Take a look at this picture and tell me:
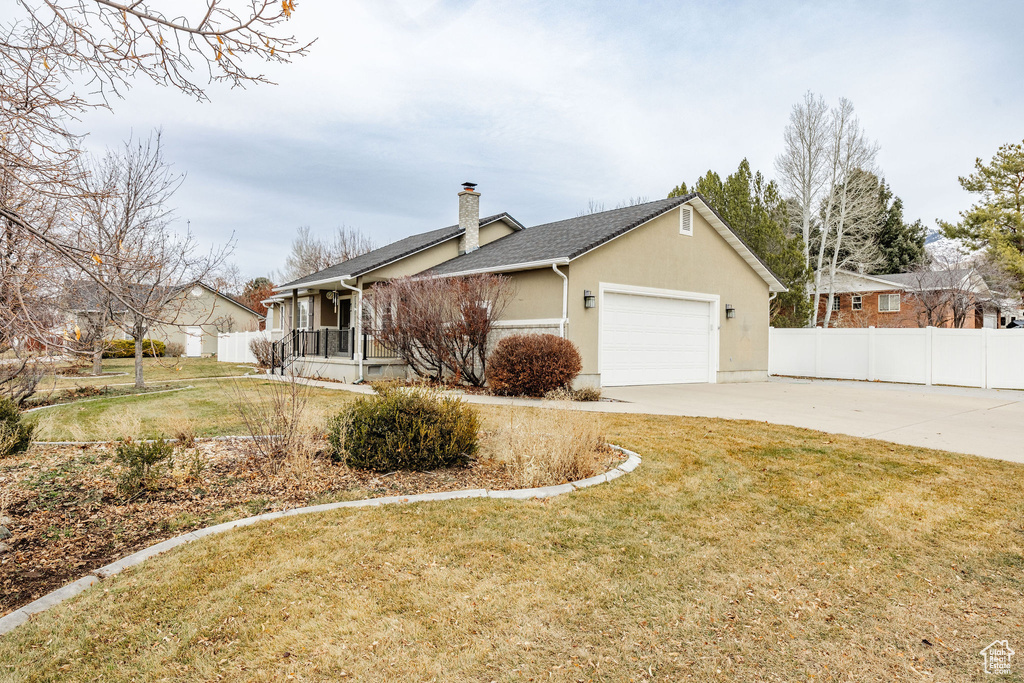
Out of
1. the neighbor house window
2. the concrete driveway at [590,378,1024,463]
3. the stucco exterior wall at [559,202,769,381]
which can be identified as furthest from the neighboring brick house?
the stucco exterior wall at [559,202,769,381]

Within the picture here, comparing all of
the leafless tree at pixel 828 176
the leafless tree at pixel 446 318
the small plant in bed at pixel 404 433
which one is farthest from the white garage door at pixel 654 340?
the leafless tree at pixel 828 176

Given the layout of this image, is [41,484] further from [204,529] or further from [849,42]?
[849,42]

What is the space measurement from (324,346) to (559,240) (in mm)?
8509

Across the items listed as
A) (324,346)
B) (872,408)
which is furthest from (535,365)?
(324,346)

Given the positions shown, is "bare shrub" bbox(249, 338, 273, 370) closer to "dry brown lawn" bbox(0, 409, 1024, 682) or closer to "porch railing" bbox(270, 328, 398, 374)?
"porch railing" bbox(270, 328, 398, 374)

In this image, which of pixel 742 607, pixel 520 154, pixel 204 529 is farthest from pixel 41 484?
pixel 520 154

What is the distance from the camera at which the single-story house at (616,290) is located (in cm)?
1340

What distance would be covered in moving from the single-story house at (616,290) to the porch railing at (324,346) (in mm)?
57

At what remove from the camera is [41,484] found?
5.24 m

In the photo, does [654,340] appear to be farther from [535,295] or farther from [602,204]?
[602,204]

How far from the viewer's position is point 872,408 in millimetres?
10688

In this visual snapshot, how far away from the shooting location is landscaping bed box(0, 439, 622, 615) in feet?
12.8

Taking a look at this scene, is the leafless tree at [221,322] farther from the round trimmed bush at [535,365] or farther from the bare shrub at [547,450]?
the round trimmed bush at [535,365]

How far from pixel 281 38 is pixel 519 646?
347 centimetres
